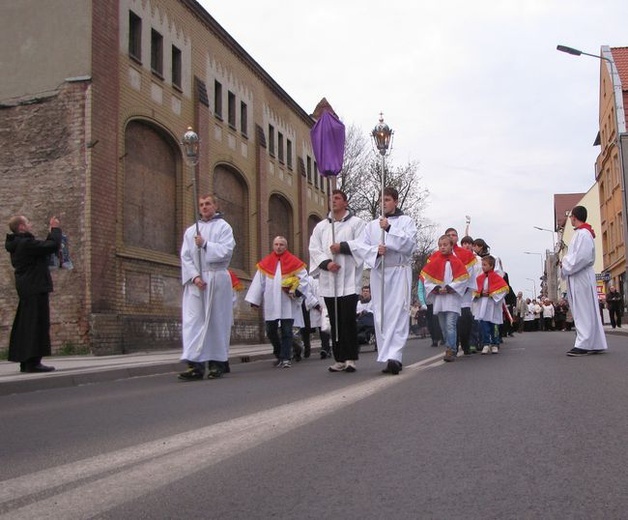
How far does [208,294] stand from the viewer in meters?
9.80

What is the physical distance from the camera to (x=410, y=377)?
7.88 metres

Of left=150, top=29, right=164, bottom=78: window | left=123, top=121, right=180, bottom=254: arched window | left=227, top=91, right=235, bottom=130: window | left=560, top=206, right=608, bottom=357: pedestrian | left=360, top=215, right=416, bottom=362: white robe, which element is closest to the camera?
left=360, top=215, right=416, bottom=362: white robe

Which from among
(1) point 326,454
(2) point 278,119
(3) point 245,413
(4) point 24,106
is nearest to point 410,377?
(3) point 245,413

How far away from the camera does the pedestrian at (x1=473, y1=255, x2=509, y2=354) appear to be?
13898mm

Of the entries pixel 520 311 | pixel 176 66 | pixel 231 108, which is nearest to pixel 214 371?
pixel 176 66

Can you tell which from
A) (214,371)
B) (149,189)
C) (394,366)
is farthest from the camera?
(149,189)

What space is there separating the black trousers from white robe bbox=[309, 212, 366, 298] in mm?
89

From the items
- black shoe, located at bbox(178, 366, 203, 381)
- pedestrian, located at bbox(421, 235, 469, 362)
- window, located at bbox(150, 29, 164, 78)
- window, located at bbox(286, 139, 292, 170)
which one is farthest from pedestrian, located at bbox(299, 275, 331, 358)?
window, located at bbox(286, 139, 292, 170)

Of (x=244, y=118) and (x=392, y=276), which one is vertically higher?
(x=244, y=118)

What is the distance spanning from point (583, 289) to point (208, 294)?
568cm

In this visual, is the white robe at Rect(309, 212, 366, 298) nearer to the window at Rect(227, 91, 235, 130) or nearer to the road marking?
the road marking

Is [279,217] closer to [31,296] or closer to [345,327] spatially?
[31,296]

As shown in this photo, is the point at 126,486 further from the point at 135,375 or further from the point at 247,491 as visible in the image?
the point at 135,375

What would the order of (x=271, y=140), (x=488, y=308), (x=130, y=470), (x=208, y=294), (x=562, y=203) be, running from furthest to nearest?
(x=562, y=203) < (x=271, y=140) < (x=488, y=308) < (x=208, y=294) < (x=130, y=470)
